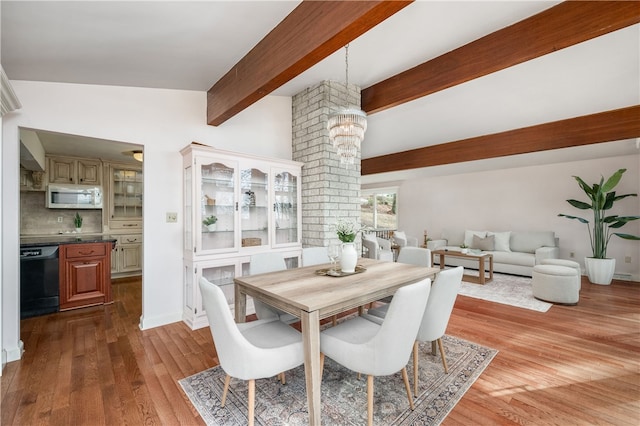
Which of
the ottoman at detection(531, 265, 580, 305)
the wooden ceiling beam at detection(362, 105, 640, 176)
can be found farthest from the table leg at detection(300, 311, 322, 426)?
the wooden ceiling beam at detection(362, 105, 640, 176)

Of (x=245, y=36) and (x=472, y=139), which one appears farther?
(x=472, y=139)

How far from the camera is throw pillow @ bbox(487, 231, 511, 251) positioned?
5.88 meters

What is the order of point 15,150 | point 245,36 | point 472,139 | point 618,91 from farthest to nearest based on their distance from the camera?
1. point 472,139
2. point 618,91
3. point 15,150
4. point 245,36

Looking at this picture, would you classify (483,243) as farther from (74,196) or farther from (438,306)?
(74,196)

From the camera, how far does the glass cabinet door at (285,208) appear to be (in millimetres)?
3561

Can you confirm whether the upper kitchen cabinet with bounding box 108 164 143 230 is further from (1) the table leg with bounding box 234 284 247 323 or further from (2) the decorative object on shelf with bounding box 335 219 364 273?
(2) the decorative object on shelf with bounding box 335 219 364 273

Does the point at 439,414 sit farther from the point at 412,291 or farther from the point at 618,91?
the point at 618,91

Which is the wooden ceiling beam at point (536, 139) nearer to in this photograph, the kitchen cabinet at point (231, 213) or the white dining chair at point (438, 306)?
the kitchen cabinet at point (231, 213)

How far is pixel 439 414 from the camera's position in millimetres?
1648

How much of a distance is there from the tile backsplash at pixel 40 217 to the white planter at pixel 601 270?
29.3 ft

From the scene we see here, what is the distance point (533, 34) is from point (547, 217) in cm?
504

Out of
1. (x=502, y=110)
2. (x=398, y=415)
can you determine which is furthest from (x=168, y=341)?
(x=502, y=110)

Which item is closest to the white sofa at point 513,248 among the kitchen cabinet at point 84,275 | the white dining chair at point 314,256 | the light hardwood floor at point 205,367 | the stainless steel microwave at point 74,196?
the light hardwood floor at point 205,367

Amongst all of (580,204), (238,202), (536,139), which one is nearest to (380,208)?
(580,204)
